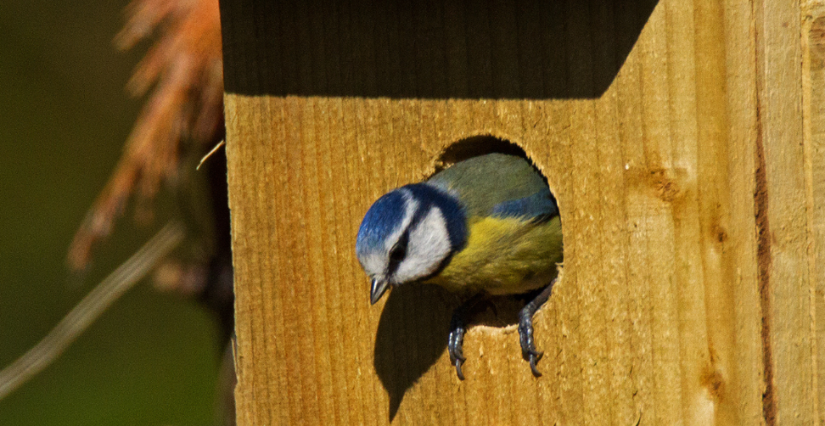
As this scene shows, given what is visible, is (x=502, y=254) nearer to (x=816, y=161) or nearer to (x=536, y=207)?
(x=536, y=207)

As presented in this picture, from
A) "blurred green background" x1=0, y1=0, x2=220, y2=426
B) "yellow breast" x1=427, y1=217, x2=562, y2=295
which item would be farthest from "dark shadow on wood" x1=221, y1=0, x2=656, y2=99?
"blurred green background" x1=0, y1=0, x2=220, y2=426

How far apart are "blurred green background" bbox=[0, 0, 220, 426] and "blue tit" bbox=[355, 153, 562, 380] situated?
9.36 ft

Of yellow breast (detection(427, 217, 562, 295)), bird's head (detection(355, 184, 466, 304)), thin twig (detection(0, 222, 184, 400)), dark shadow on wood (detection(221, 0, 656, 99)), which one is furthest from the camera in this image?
thin twig (detection(0, 222, 184, 400))

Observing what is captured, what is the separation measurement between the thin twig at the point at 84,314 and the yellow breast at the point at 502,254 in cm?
111

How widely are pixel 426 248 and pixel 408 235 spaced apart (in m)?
0.05

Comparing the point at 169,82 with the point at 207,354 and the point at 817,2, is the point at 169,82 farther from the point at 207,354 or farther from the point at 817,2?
the point at 207,354

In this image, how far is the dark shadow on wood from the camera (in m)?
1.62

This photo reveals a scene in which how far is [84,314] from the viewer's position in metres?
2.62

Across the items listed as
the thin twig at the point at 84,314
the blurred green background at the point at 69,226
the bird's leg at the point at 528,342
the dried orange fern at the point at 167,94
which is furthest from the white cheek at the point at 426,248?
the blurred green background at the point at 69,226

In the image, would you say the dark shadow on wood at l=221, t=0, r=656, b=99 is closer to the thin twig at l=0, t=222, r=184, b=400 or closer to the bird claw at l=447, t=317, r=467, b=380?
the bird claw at l=447, t=317, r=467, b=380

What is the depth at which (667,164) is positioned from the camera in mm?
1552

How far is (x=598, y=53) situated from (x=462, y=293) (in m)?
0.61

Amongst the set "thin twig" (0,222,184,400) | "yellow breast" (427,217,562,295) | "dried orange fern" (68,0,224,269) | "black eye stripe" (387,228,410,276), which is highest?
"dried orange fern" (68,0,224,269)

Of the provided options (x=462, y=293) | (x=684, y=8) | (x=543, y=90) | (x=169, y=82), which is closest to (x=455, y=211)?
(x=462, y=293)
